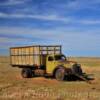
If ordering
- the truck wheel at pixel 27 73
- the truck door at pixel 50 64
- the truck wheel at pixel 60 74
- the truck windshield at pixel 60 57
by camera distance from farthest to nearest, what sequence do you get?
the truck wheel at pixel 27 73, the truck windshield at pixel 60 57, the truck door at pixel 50 64, the truck wheel at pixel 60 74

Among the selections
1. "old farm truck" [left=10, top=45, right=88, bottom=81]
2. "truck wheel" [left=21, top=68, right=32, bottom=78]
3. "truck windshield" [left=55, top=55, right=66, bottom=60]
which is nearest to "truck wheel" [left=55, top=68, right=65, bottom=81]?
"old farm truck" [left=10, top=45, right=88, bottom=81]

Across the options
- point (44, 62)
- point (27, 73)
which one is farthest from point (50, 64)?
point (27, 73)


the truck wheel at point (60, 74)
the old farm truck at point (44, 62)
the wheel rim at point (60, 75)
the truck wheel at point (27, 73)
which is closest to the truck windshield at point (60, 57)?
the old farm truck at point (44, 62)

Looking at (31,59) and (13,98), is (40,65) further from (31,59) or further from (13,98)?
(13,98)

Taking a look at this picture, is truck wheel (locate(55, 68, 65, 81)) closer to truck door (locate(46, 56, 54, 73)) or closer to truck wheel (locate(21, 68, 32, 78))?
truck door (locate(46, 56, 54, 73))

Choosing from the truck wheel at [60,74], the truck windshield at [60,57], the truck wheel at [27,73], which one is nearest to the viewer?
the truck wheel at [60,74]

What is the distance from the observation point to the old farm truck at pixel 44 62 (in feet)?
104

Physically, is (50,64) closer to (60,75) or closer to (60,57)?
(60,57)

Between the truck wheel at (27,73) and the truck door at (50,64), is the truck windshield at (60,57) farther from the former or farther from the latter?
the truck wheel at (27,73)

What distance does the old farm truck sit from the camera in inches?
1244

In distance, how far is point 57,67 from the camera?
3222cm

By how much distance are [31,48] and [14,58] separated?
3.81 m

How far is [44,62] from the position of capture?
3372 centimetres

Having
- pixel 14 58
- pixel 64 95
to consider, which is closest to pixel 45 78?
pixel 14 58
